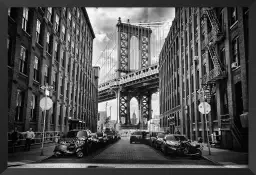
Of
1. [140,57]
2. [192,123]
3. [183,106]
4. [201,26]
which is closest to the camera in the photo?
[201,26]

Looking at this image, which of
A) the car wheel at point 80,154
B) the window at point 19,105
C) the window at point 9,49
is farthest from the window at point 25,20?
the car wheel at point 80,154

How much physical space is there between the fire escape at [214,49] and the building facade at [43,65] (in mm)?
14998

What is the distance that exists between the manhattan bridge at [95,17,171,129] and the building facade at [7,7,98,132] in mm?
37286

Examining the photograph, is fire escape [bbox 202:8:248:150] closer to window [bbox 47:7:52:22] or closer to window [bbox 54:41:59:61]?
window [bbox 47:7:52:22]

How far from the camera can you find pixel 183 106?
36.1 meters

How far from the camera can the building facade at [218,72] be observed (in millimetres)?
18500

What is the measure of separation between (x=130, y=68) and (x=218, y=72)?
7325 centimetres

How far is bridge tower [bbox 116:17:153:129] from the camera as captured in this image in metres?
85.1

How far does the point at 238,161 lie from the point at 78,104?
3062 centimetres

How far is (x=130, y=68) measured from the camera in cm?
9444

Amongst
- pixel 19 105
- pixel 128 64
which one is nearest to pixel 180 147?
pixel 19 105
